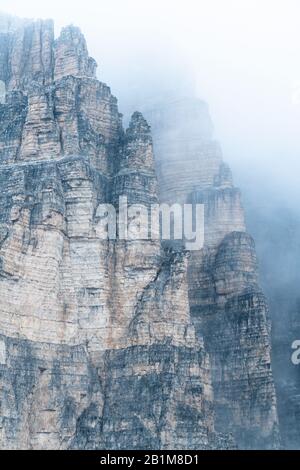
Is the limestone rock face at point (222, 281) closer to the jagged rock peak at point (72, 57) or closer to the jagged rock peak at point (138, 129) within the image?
the jagged rock peak at point (138, 129)

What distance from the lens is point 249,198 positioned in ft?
315

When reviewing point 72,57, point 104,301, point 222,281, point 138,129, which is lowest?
point 104,301

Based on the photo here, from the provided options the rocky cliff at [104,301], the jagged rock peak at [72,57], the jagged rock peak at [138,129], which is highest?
the jagged rock peak at [72,57]

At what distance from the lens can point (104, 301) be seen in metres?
71.8

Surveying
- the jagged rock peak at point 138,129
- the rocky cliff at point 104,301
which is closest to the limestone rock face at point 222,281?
the rocky cliff at point 104,301

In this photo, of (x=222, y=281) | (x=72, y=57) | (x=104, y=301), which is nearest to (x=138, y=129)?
(x=72, y=57)

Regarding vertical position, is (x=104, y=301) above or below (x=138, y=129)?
below

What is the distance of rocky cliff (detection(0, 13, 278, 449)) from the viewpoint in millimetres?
67500

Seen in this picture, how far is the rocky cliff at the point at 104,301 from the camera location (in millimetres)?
67500

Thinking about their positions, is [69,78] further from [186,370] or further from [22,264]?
[186,370]

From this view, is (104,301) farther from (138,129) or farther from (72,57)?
(72,57)
